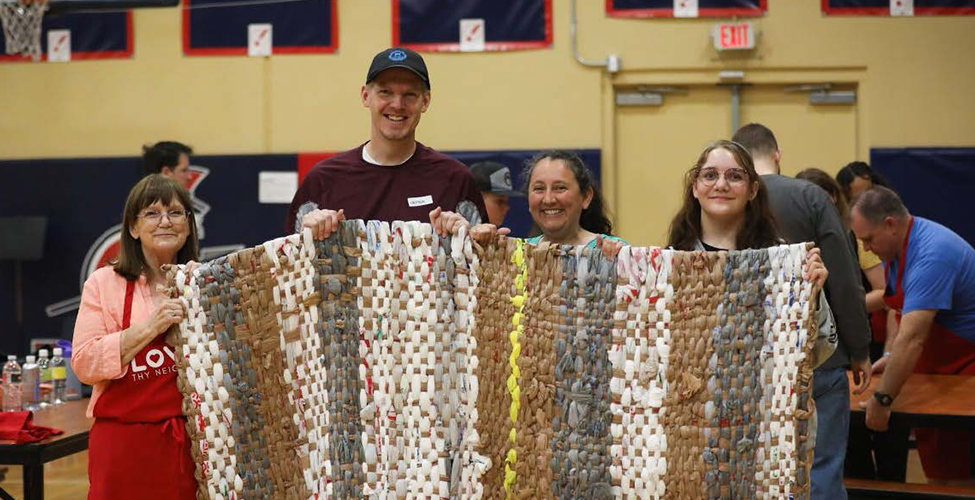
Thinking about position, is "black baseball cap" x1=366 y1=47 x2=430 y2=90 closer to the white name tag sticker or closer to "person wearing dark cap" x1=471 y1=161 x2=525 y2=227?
the white name tag sticker

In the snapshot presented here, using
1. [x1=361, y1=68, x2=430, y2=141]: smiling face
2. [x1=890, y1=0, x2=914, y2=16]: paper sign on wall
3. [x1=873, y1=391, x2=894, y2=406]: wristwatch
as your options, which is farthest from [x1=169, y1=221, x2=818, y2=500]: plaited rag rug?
[x1=890, y1=0, x2=914, y2=16]: paper sign on wall

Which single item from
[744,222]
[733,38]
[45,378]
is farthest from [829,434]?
[733,38]

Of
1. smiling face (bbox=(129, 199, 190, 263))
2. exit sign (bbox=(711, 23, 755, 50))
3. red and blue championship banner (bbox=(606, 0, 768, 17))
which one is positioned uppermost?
red and blue championship banner (bbox=(606, 0, 768, 17))

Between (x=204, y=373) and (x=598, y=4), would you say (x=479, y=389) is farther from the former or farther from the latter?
(x=598, y=4)

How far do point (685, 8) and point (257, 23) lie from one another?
3.20 m

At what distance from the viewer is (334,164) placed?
2.84 meters

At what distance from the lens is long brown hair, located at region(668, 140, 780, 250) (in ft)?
9.01

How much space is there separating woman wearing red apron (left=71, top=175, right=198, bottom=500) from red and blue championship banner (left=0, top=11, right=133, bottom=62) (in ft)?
19.5

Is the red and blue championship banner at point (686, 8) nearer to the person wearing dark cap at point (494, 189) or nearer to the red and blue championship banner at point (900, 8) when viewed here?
the red and blue championship banner at point (900, 8)

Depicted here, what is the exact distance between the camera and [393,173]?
2.79m

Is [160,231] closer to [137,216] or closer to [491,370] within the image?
[137,216]

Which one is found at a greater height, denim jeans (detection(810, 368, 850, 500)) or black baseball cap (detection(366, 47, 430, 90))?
black baseball cap (detection(366, 47, 430, 90))

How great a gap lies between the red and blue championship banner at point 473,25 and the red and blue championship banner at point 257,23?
54 centimetres

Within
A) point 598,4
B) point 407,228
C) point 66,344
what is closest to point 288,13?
point 598,4
